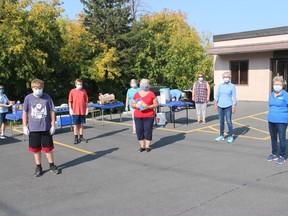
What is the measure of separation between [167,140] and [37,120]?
416cm

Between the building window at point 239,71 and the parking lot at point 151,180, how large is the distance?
12.3 meters

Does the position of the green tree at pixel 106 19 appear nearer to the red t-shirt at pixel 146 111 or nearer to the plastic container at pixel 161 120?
the plastic container at pixel 161 120

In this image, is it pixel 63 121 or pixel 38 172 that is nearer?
pixel 38 172

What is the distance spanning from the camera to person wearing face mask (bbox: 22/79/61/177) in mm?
5664

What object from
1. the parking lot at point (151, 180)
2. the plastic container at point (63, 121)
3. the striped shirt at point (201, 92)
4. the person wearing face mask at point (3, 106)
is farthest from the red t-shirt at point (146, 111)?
the person wearing face mask at point (3, 106)

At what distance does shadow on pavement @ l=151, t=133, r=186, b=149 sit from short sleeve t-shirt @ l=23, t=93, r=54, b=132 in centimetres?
322

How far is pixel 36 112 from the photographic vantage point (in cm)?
566

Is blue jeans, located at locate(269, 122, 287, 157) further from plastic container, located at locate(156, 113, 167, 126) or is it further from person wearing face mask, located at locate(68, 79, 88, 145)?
plastic container, located at locate(156, 113, 167, 126)

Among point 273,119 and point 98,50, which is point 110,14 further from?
point 273,119

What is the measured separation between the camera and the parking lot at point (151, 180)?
13.9 feet

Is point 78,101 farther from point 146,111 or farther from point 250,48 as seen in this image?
point 250,48

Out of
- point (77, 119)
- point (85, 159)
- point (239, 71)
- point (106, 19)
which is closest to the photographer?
point (85, 159)

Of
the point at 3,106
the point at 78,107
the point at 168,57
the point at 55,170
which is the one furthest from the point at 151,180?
the point at 168,57

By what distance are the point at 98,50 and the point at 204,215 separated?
833 inches
